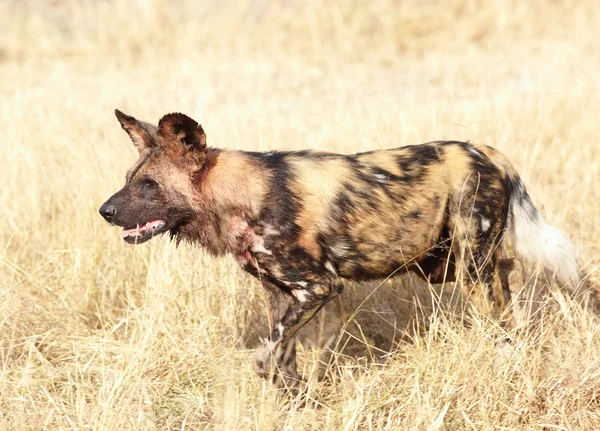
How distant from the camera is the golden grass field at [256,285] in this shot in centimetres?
354

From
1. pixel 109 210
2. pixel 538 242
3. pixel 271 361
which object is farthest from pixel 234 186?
pixel 538 242

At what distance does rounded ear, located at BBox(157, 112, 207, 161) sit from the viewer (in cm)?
350

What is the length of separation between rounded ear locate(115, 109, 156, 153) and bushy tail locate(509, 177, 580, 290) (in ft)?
5.41

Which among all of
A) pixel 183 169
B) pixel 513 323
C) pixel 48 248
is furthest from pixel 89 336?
pixel 513 323

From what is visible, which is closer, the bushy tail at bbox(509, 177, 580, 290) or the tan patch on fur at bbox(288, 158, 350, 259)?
the tan patch on fur at bbox(288, 158, 350, 259)

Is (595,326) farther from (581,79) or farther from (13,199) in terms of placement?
(581,79)

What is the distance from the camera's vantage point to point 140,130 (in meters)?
3.69

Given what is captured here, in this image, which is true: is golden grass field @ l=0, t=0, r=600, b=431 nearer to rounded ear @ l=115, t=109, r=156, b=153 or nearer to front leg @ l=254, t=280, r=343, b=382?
front leg @ l=254, t=280, r=343, b=382

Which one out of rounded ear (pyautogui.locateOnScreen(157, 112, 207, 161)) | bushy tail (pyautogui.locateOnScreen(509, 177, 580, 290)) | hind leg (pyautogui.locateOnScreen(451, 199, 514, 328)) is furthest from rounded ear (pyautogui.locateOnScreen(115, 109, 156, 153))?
bushy tail (pyautogui.locateOnScreen(509, 177, 580, 290))

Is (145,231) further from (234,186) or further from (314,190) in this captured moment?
(314,190)

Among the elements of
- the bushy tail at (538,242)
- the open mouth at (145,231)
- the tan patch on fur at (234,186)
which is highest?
the tan patch on fur at (234,186)

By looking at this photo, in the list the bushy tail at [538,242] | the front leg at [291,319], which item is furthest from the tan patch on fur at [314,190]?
the bushy tail at [538,242]

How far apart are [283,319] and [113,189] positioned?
5.30ft

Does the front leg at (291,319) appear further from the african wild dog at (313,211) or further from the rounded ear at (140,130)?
the rounded ear at (140,130)
